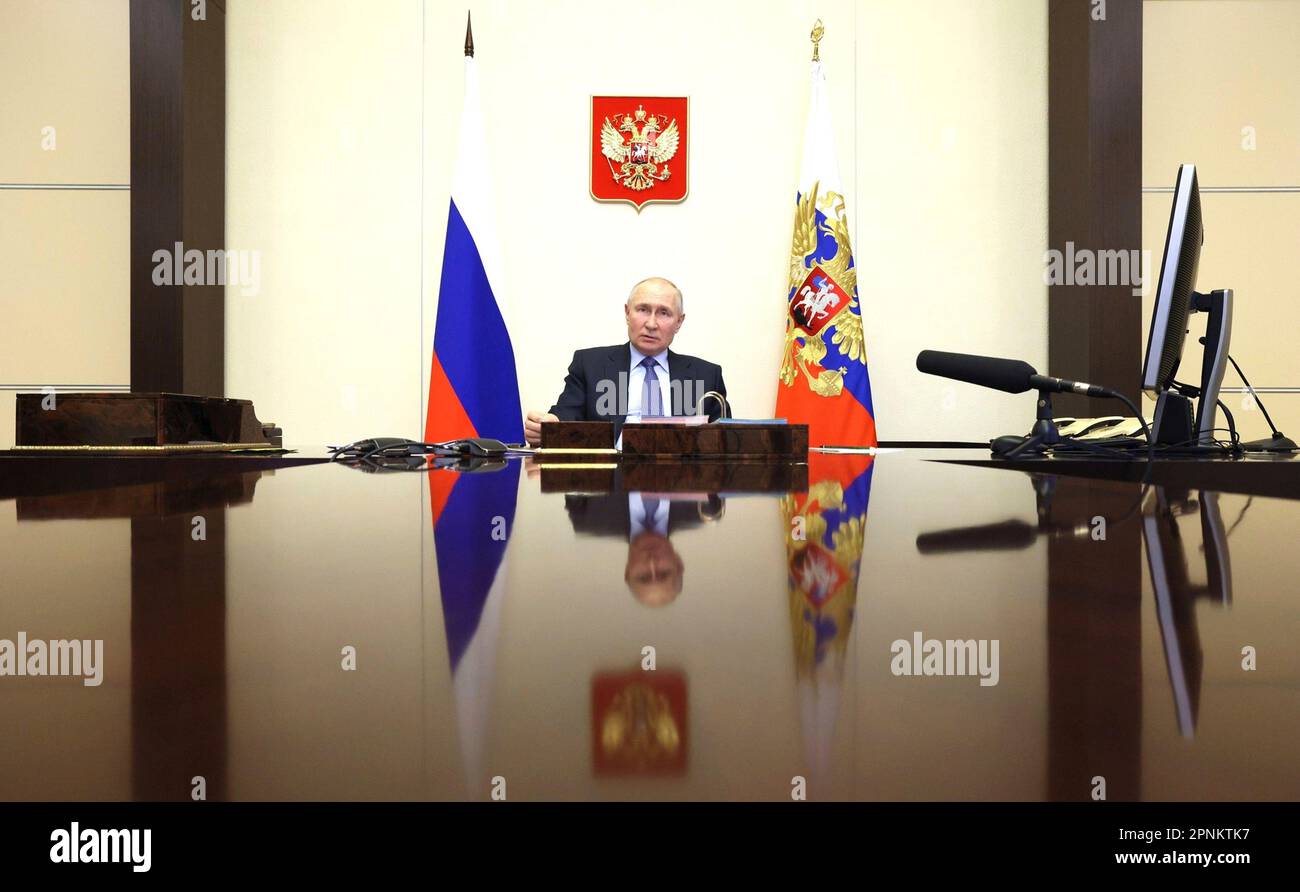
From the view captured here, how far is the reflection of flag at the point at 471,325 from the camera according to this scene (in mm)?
4445

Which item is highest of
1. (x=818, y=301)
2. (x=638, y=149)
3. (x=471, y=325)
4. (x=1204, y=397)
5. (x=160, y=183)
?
(x=638, y=149)

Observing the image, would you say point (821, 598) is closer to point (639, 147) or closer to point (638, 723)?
point (638, 723)

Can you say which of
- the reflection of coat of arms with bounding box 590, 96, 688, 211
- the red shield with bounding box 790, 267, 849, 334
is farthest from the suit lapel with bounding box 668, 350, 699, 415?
the reflection of coat of arms with bounding box 590, 96, 688, 211

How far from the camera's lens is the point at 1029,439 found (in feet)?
8.25

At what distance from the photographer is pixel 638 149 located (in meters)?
5.02

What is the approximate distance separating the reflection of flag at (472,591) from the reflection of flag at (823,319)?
3.59m

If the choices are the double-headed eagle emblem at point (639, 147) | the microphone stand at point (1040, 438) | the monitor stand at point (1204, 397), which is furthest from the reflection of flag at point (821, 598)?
Answer: the double-headed eagle emblem at point (639, 147)

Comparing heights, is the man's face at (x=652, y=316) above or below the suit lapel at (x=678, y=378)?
above

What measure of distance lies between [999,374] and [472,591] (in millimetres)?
2127

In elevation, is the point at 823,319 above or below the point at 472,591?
above

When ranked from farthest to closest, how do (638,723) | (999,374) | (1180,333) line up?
(1180,333) < (999,374) < (638,723)

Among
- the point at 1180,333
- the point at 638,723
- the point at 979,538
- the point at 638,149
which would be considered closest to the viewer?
the point at 638,723

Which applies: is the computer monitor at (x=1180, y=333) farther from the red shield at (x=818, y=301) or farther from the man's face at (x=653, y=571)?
the man's face at (x=653, y=571)

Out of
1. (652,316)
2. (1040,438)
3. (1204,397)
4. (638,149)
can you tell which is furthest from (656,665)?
(638,149)
